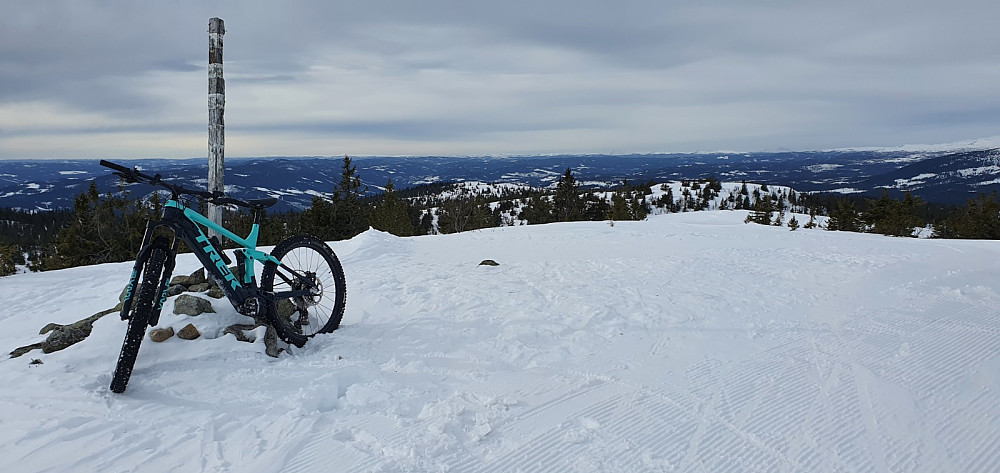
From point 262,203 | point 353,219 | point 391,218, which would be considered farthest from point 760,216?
point 262,203

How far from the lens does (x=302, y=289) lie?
5355 mm

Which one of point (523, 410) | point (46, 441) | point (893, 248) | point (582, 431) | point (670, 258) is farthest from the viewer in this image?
point (893, 248)

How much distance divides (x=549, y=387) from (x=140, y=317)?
347cm

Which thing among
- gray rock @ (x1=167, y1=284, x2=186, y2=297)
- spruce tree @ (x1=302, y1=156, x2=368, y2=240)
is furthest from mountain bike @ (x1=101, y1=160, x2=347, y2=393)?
spruce tree @ (x1=302, y1=156, x2=368, y2=240)

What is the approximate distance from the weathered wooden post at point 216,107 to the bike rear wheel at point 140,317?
2383 millimetres

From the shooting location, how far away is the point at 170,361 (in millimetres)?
4336

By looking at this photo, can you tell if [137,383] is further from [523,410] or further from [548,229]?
[548,229]

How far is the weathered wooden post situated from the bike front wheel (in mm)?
1676

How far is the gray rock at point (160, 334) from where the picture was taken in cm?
451

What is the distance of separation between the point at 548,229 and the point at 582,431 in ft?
47.4

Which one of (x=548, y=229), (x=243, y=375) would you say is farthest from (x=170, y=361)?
(x=548, y=229)

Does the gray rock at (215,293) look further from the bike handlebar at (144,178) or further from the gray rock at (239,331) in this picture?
the bike handlebar at (144,178)

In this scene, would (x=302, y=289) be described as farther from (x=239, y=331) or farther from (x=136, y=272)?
(x=136, y=272)

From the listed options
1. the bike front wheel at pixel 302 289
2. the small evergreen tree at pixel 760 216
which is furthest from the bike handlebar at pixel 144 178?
the small evergreen tree at pixel 760 216
